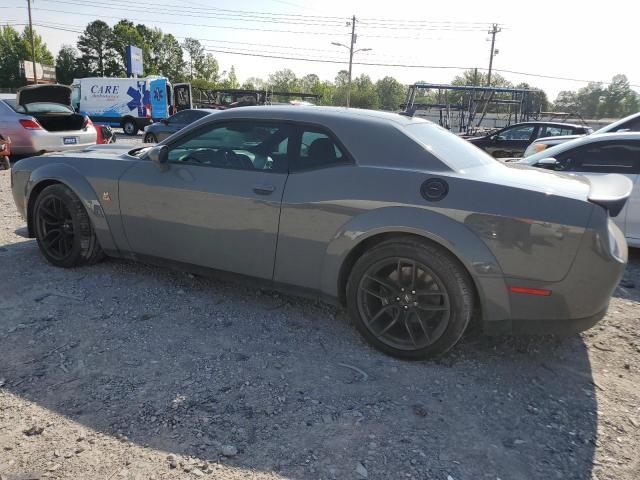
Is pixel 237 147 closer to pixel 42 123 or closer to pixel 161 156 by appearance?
pixel 161 156

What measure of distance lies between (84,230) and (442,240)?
302cm

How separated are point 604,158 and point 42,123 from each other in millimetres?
10001

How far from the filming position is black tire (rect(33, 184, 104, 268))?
4.12 metres

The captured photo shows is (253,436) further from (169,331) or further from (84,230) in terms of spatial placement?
(84,230)

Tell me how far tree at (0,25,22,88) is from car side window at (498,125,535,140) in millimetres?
83933

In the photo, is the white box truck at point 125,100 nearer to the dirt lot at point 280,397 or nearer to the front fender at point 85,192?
the front fender at point 85,192

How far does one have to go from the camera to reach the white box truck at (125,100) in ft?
75.5

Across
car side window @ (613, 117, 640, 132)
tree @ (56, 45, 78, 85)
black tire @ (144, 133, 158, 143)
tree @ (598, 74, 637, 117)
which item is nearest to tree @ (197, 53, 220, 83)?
tree @ (56, 45, 78, 85)

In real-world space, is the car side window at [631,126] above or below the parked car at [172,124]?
above

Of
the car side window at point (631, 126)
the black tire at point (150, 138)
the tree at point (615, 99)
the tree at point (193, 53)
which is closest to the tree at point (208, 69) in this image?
the tree at point (193, 53)

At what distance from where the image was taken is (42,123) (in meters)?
9.91

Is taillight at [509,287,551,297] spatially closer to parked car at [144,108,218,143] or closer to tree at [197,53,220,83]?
parked car at [144,108,218,143]

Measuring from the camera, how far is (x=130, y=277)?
421cm

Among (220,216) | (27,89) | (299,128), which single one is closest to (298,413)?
(220,216)
